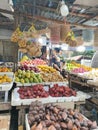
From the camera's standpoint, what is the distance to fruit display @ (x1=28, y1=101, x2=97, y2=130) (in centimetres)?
250

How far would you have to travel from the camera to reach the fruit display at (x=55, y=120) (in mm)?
2500

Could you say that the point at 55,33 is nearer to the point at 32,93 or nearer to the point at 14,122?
the point at 32,93

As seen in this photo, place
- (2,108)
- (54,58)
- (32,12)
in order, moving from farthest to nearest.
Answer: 1. (54,58)
2. (32,12)
3. (2,108)

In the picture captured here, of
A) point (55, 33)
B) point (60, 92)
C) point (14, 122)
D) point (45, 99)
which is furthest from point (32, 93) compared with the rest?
point (55, 33)

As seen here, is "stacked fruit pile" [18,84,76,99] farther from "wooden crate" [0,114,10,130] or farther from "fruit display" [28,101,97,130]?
"fruit display" [28,101,97,130]

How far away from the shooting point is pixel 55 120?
2668 mm

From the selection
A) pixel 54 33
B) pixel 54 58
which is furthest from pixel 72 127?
pixel 54 58

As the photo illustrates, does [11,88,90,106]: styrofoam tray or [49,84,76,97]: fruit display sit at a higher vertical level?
[49,84,76,97]: fruit display

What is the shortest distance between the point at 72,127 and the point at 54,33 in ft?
11.6

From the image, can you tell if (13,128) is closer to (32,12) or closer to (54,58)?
(32,12)

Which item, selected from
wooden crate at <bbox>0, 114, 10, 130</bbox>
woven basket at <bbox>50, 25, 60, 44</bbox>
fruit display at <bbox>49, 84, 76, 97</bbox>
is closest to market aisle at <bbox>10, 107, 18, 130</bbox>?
wooden crate at <bbox>0, 114, 10, 130</bbox>

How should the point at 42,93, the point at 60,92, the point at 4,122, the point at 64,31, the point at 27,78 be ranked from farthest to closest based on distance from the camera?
the point at 64,31 → the point at 27,78 → the point at 60,92 → the point at 42,93 → the point at 4,122

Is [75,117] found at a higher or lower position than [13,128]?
higher

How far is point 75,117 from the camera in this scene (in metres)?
2.76
